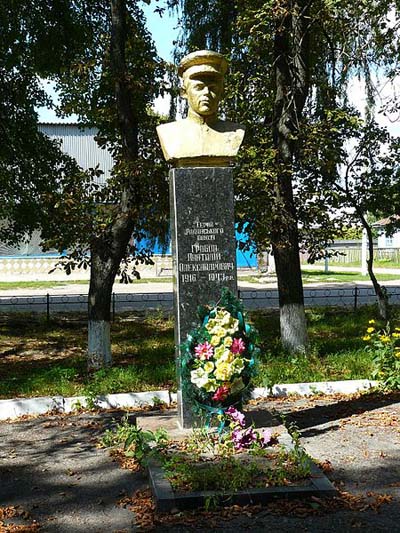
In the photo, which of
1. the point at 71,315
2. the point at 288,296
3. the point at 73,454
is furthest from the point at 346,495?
the point at 71,315

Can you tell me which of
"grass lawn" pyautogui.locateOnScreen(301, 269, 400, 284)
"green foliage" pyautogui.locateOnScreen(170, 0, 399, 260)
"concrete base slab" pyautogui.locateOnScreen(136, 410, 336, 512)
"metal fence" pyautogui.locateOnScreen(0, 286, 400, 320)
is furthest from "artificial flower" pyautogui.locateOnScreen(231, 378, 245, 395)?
"grass lawn" pyautogui.locateOnScreen(301, 269, 400, 284)

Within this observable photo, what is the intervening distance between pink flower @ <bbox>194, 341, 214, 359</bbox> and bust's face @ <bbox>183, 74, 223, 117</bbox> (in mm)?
1873

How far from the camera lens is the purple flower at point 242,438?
4.74 m

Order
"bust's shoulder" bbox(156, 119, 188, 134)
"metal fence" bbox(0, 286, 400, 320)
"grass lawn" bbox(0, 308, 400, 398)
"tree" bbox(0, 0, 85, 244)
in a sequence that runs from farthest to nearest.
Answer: "metal fence" bbox(0, 286, 400, 320) → "tree" bbox(0, 0, 85, 244) → "grass lawn" bbox(0, 308, 400, 398) → "bust's shoulder" bbox(156, 119, 188, 134)

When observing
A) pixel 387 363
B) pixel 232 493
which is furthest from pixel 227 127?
pixel 387 363

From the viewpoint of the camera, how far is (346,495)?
4242 mm

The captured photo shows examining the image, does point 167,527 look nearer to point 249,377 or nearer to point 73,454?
point 249,377

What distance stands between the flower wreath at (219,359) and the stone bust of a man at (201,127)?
3.72ft

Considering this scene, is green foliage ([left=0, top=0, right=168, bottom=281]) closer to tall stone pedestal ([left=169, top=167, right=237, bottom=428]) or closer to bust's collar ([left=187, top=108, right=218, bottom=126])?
bust's collar ([left=187, top=108, right=218, bottom=126])

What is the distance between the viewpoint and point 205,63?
5.31 meters

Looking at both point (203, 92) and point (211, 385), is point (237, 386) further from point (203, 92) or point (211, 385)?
point (203, 92)

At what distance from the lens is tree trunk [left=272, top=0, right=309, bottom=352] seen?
8.56 metres

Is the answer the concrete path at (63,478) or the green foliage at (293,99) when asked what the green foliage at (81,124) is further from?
the concrete path at (63,478)

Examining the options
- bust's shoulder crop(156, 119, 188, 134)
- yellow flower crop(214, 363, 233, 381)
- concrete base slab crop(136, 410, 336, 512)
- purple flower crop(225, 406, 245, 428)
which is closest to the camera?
concrete base slab crop(136, 410, 336, 512)
